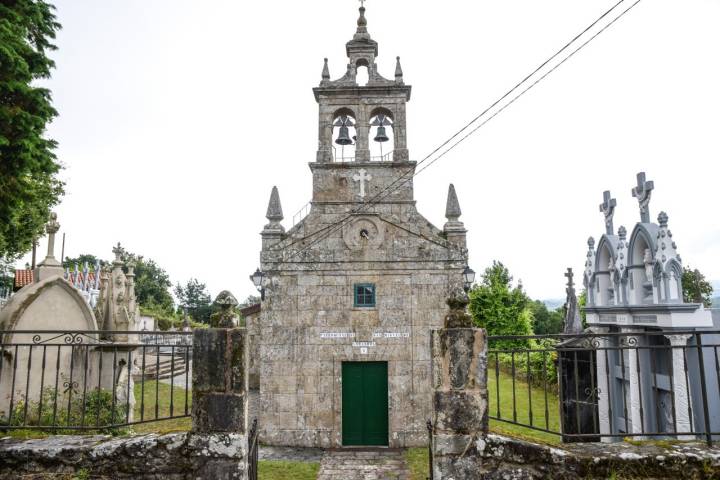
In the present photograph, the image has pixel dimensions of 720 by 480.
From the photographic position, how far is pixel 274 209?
1471 cm

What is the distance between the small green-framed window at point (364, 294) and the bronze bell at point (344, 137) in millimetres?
4976

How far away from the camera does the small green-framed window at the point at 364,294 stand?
14.1m

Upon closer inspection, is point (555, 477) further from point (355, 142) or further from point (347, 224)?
point (355, 142)

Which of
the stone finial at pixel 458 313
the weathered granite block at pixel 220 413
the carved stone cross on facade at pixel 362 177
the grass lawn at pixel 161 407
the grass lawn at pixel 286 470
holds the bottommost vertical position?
the grass lawn at pixel 286 470

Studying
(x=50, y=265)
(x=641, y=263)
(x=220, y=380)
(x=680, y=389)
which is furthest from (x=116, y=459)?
(x=641, y=263)

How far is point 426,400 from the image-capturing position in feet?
44.3

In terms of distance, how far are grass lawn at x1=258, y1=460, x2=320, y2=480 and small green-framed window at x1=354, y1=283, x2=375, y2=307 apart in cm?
467

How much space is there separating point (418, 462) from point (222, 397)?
28.9ft

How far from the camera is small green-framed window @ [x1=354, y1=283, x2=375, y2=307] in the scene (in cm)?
1410

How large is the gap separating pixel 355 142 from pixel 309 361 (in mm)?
7311

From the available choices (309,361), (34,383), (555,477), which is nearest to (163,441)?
(555,477)

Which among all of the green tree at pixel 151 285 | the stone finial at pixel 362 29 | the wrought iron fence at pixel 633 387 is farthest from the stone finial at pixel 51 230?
the green tree at pixel 151 285

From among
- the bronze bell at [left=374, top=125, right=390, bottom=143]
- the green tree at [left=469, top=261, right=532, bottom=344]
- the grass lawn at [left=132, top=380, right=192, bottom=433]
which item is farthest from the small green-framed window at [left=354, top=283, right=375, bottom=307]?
the green tree at [left=469, top=261, right=532, bottom=344]

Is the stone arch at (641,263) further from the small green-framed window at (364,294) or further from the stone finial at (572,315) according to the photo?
the small green-framed window at (364,294)
